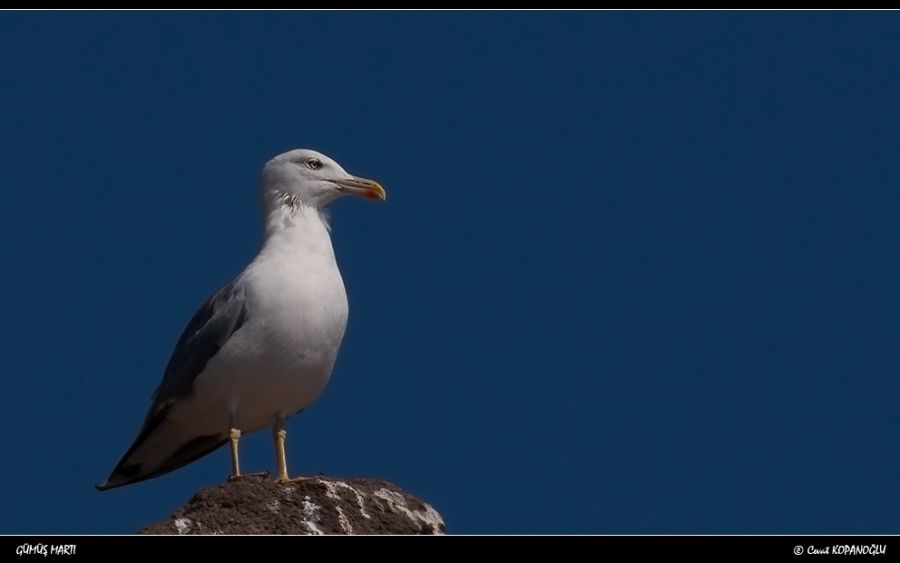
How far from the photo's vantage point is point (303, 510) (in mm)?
17969

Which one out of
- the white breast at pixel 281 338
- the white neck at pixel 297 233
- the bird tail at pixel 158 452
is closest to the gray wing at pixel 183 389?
the bird tail at pixel 158 452

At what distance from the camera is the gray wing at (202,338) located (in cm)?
1975

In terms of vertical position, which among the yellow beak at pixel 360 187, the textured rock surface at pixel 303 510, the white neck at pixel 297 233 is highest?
the yellow beak at pixel 360 187

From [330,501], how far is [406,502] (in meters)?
0.67

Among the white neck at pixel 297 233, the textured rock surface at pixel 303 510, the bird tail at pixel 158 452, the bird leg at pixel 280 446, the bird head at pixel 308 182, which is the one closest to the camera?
the textured rock surface at pixel 303 510

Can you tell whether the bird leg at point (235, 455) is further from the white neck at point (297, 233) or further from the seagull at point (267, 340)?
the white neck at point (297, 233)

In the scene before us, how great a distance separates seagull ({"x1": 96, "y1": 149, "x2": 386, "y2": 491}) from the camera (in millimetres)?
19562

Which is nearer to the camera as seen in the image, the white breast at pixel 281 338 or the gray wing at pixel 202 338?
the white breast at pixel 281 338

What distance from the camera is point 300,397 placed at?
65.6 feet

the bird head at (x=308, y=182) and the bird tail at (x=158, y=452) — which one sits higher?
the bird head at (x=308, y=182)

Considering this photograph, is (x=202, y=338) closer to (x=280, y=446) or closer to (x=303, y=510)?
(x=280, y=446)

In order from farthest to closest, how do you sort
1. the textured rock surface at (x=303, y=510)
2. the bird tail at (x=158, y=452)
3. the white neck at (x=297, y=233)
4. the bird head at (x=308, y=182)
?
the bird tail at (x=158, y=452) < the bird head at (x=308, y=182) < the white neck at (x=297, y=233) < the textured rock surface at (x=303, y=510)
